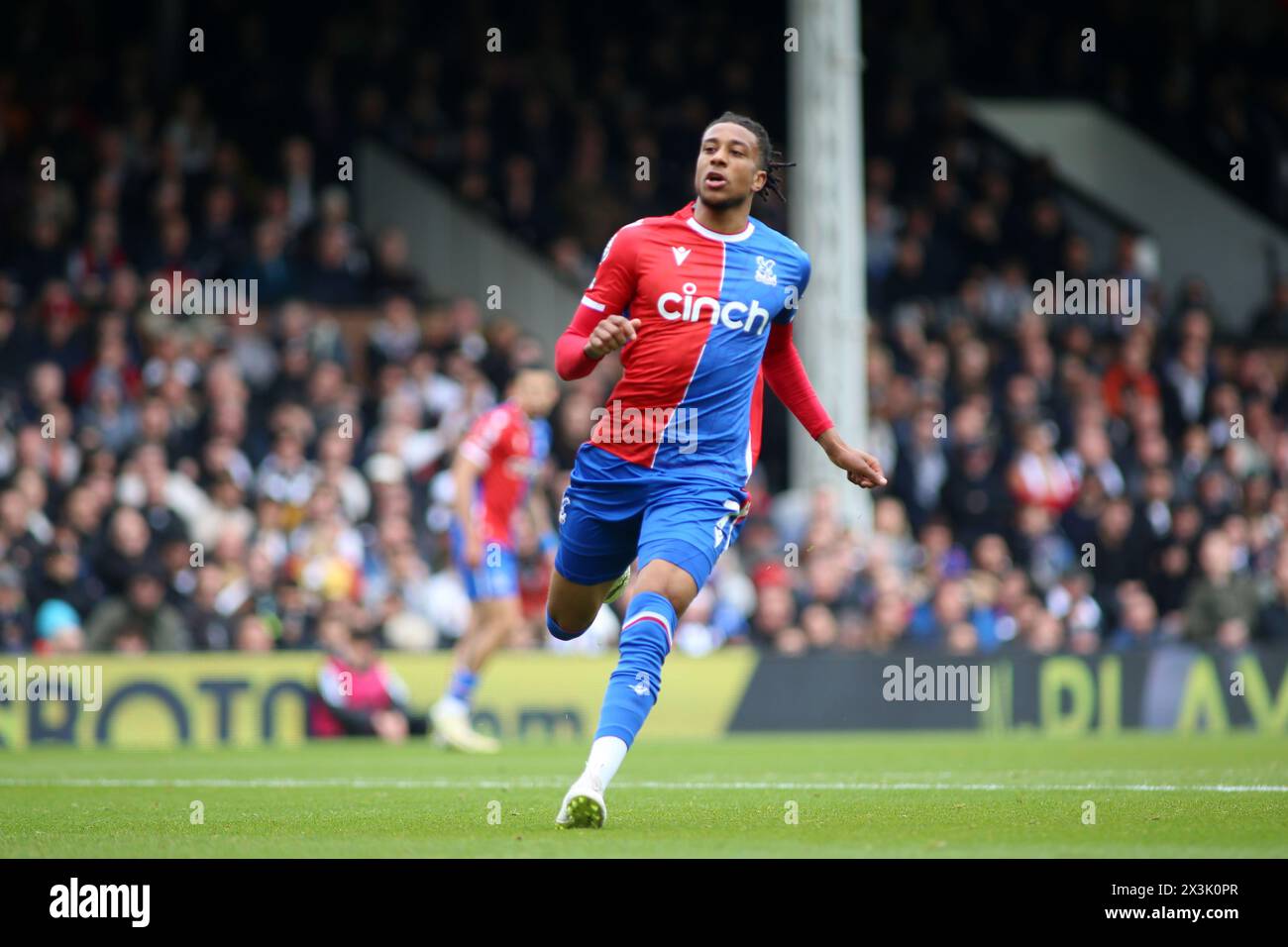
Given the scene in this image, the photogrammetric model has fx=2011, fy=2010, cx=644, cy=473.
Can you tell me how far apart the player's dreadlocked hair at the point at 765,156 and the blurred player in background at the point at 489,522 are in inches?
Answer: 213

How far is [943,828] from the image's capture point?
720 cm

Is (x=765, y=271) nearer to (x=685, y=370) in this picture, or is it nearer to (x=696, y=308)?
(x=696, y=308)

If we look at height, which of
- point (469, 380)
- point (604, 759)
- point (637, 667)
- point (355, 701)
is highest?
point (469, 380)

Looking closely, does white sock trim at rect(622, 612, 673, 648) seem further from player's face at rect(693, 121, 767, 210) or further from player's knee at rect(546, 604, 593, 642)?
player's face at rect(693, 121, 767, 210)

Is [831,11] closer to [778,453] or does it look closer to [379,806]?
[778,453]

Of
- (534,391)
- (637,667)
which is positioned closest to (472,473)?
(534,391)

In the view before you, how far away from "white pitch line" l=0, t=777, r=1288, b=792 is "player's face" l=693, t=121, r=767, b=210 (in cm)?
282

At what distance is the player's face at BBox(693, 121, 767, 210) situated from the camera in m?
7.69

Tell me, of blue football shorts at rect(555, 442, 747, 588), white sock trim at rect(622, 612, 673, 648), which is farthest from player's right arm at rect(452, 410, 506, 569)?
white sock trim at rect(622, 612, 673, 648)

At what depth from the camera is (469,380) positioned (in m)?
17.7

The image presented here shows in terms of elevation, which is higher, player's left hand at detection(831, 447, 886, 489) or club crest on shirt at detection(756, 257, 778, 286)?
club crest on shirt at detection(756, 257, 778, 286)

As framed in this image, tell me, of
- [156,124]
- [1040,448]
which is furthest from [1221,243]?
[156,124]

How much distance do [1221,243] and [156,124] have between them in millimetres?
13086

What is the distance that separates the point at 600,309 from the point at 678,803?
6.96ft
